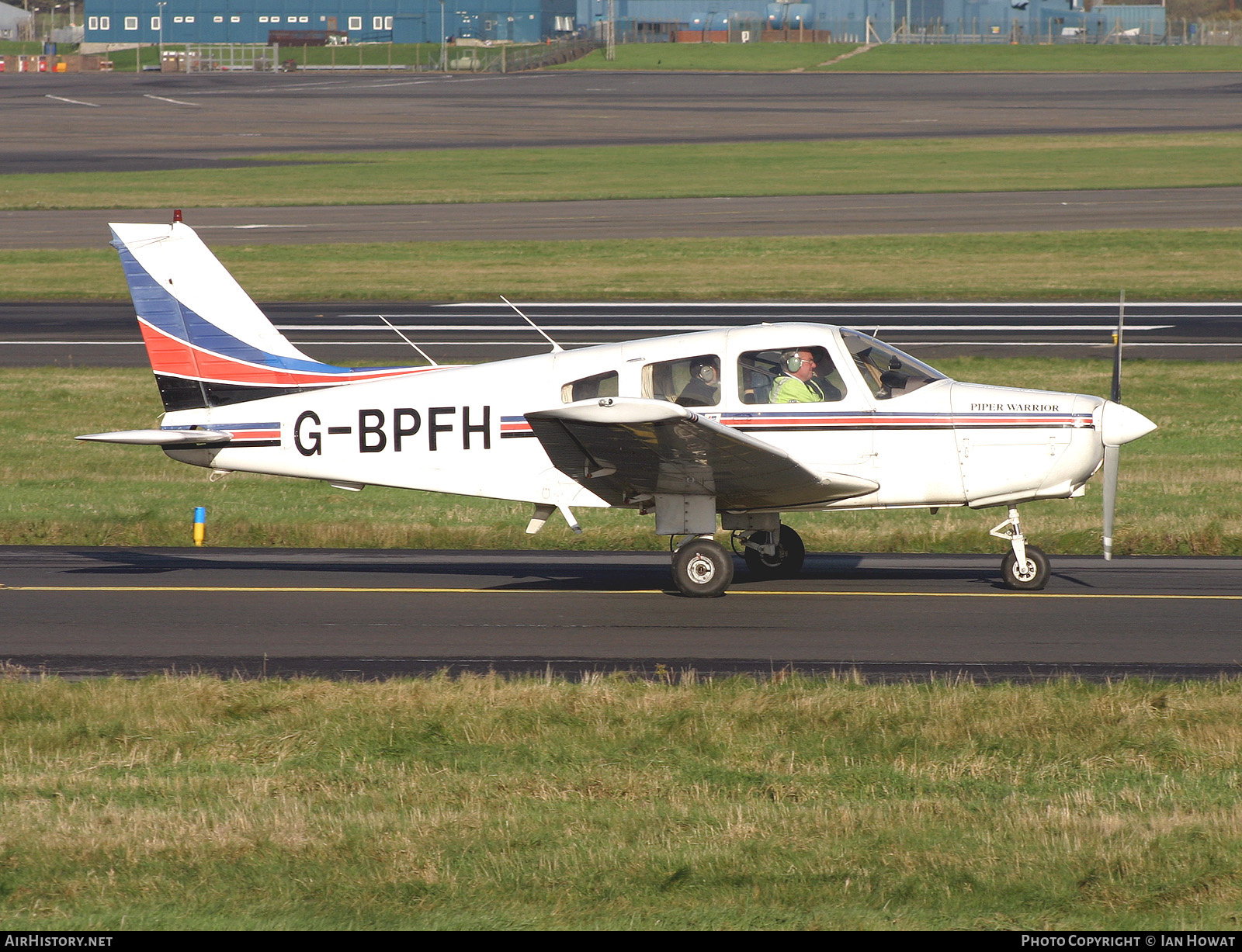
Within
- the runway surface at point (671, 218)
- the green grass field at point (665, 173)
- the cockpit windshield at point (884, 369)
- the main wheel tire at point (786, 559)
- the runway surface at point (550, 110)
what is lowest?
the main wheel tire at point (786, 559)

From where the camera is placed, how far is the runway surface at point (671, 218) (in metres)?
42.0

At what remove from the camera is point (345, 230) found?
43969 mm

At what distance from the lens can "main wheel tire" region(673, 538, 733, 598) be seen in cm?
1295

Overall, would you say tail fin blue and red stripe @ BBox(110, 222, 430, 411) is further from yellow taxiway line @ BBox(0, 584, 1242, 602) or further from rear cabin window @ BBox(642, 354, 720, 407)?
rear cabin window @ BBox(642, 354, 720, 407)

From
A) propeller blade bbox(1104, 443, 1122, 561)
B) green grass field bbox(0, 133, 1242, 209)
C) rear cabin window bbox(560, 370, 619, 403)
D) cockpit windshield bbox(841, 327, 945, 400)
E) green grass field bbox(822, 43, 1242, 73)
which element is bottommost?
propeller blade bbox(1104, 443, 1122, 561)

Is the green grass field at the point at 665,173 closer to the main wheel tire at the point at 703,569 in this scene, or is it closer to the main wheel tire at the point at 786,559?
the main wheel tire at the point at 786,559

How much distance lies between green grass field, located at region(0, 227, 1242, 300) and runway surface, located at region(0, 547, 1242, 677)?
19.7m

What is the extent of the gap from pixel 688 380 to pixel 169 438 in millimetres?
4881

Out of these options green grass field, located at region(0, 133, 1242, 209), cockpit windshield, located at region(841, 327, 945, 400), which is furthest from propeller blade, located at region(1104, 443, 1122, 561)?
green grass field, located at region(0, 133, 1242, 209)

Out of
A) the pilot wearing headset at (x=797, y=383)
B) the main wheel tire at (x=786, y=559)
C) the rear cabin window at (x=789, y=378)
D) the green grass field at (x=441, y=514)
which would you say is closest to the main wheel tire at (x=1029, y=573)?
the main wheel tire at (x=786, y=559)

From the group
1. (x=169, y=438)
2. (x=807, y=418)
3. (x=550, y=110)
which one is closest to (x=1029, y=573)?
(x=807, y=418)

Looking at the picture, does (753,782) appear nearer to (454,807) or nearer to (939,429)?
(454,807)

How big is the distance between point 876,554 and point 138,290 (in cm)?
802

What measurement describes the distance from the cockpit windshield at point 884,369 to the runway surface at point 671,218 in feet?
94.7
